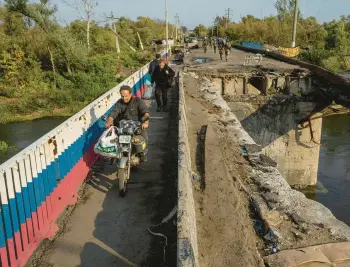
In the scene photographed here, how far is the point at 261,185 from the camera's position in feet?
16.7

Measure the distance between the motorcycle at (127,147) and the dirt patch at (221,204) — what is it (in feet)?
3.43

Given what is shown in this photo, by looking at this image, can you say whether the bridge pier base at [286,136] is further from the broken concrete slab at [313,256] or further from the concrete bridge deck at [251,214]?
the broken concrete slab at [313,256]

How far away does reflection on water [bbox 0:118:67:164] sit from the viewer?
2317 centimetres

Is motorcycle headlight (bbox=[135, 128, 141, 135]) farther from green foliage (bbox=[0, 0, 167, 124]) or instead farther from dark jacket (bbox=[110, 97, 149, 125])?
green foliage (bbox=[0, 0, 167, 124])

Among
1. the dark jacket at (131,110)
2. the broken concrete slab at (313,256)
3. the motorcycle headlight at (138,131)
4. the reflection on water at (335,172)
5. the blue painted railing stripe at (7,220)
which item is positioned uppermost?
the dark jacket at (131,110)

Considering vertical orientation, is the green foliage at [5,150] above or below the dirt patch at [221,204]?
below

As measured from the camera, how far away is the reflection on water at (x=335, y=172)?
54.3 ft

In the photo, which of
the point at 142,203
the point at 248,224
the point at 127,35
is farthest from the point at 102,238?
the point at 127,35

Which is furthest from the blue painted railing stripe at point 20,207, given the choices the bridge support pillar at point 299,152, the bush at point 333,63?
the bush at point 333,63

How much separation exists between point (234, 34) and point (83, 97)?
54565 millimetres

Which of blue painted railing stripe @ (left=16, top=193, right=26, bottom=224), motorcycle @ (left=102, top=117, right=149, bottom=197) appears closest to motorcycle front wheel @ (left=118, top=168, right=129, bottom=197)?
motorcycle @ (left=102, top=117, right=149, bottom=197)

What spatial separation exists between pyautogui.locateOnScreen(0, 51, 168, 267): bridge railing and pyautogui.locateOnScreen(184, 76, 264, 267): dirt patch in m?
1.92

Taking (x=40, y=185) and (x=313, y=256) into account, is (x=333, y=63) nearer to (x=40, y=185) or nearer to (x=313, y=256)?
(x=313, y=256)

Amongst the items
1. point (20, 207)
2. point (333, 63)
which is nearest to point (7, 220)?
point (20, 207)
